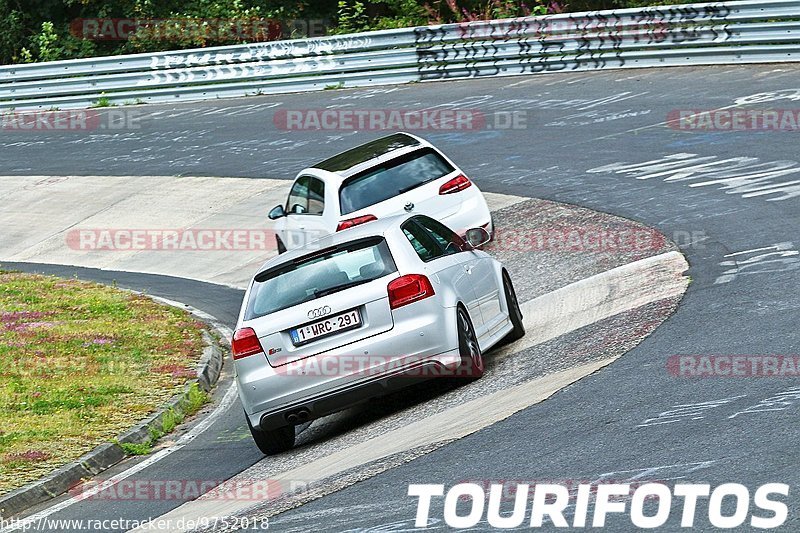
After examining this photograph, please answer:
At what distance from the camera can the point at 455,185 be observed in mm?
15539

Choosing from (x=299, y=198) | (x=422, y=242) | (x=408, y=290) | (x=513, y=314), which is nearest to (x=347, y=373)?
(x=408, y=290)

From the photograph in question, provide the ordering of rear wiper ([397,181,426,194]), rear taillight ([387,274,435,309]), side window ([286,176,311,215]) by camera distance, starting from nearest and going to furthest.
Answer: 1. rear taillight ([387,274,435,309])
2. rear wiper ([397,181,426,194])
3. side window ([286,176,311,215])

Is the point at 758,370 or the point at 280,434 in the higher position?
the point at 758,370

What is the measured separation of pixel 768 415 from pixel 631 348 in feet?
7.99

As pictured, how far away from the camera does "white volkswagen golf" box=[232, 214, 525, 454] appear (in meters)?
9.54

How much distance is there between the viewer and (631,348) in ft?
33.1

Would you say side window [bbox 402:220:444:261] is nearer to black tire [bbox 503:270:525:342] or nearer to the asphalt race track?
black tire [bbox 503:270:525:342]

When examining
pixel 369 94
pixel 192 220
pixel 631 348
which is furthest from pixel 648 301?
pixel 369 94

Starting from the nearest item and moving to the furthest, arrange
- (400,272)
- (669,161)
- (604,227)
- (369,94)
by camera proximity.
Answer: (400,272) < (604,227) < (669,161) < (369,94)

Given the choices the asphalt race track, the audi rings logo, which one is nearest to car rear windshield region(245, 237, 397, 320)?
the audi rings logo

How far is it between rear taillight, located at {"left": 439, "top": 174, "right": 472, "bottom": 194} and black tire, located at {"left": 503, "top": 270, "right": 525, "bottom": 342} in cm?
378

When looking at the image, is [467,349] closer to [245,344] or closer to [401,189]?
[245,344]

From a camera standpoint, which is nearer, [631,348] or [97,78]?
[631,348]

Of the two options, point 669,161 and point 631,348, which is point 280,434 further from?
point 669,161
